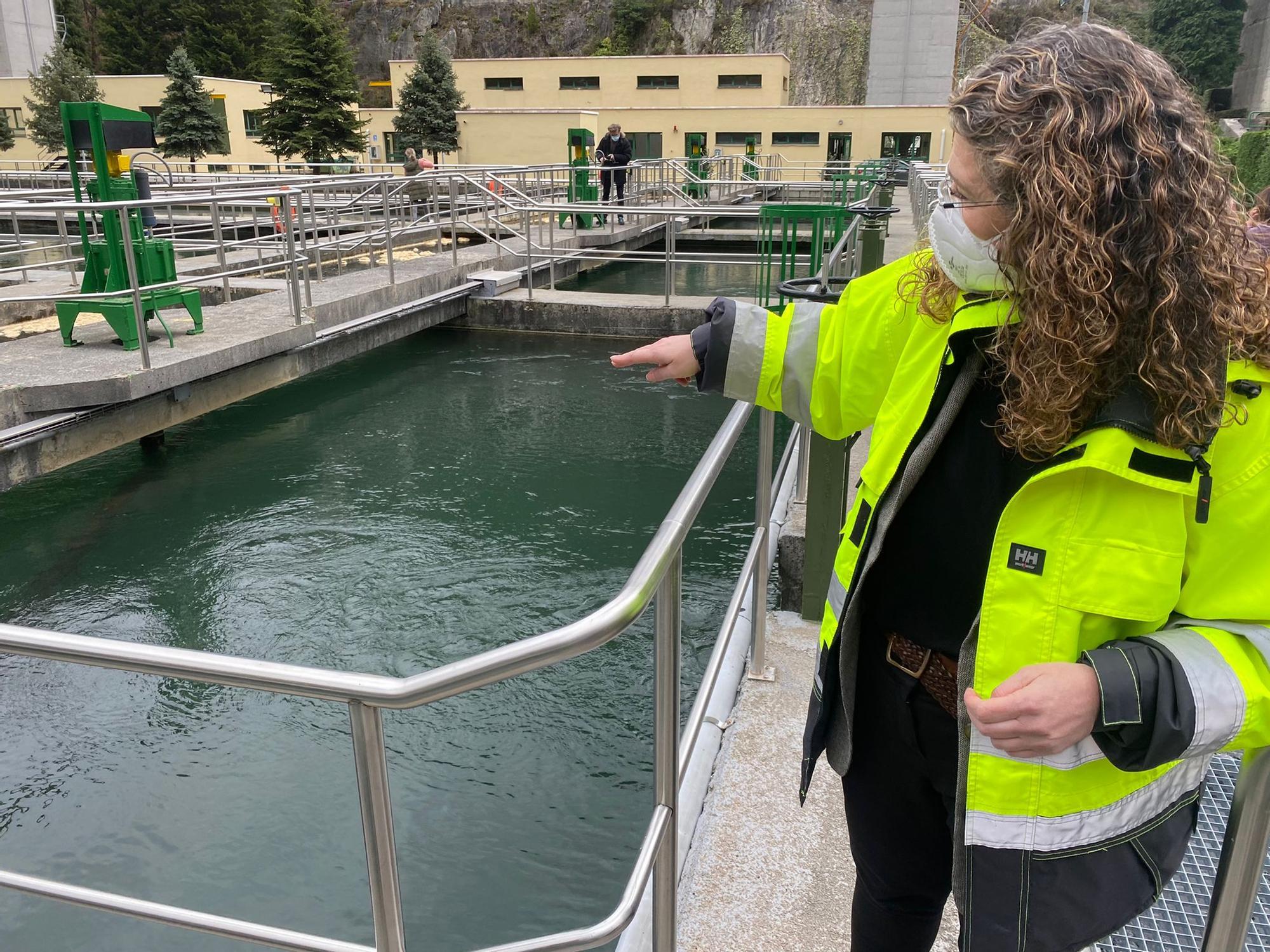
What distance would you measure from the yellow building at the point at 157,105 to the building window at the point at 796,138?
1865 cm

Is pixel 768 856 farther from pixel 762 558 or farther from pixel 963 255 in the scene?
pixel 963 255

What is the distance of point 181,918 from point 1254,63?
2243 inches

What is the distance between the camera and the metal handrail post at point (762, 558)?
2605 mm

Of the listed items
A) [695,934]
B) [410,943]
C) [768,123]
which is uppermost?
[768,123]

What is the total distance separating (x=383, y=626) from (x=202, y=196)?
17.5ft

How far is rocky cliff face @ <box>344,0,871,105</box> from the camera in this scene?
6016 cm

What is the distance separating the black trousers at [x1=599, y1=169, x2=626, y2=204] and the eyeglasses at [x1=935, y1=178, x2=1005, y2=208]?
1691cm

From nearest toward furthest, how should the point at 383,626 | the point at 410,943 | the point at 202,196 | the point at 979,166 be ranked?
the point at 979,166 < the point at 410,943 < the point at 383,626 < the point at 202,196

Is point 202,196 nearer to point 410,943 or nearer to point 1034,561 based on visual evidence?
point 410,943

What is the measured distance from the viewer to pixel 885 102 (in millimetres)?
35344

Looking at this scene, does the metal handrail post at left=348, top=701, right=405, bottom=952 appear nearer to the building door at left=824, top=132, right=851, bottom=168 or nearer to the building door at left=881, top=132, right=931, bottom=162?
the building door at left=881, top=132, right=931, bottom=162

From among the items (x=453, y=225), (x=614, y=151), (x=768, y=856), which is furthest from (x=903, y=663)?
(x=614, y=151)

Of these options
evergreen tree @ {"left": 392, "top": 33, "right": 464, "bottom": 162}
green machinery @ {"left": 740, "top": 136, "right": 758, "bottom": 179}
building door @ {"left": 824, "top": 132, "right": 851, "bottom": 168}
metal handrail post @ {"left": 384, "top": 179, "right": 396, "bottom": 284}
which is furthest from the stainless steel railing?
evergreen tree @ {"left": 392, "top": 33, "right": 464, "bottom": 162}

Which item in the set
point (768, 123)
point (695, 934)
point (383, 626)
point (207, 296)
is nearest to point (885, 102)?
point (768, 123)
